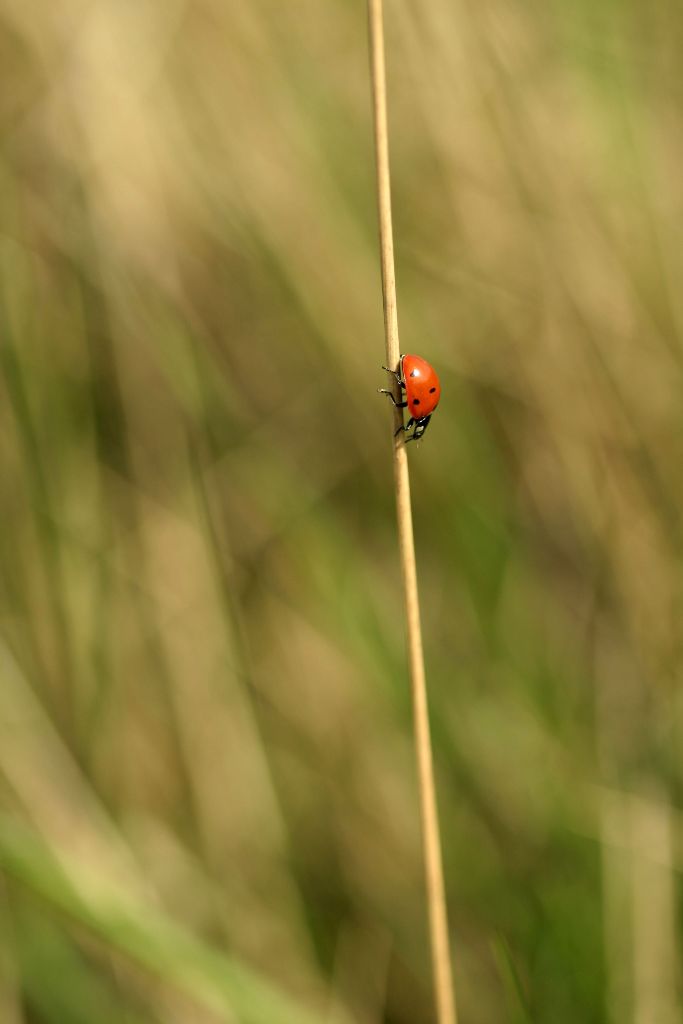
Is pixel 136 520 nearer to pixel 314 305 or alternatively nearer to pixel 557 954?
pixel 314 305

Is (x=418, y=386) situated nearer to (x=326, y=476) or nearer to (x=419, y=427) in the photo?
(x=419, y=427)

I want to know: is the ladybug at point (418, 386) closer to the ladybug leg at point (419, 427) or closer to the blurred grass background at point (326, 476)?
the ladybug leg at point (419, 427)

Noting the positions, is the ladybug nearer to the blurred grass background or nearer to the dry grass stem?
the dry grass stem

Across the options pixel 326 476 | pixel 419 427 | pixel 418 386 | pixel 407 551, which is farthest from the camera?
pixel 326 476

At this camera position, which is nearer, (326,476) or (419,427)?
(419,427)

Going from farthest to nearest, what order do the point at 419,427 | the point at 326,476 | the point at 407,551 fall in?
1. the point at 326,476
2. the point at 419,427
3. the point at 407,551

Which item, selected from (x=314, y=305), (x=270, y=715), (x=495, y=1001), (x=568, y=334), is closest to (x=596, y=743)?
(x=495, y=1001)

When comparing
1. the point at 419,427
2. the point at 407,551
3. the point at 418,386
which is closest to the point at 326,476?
the point at 419,427
